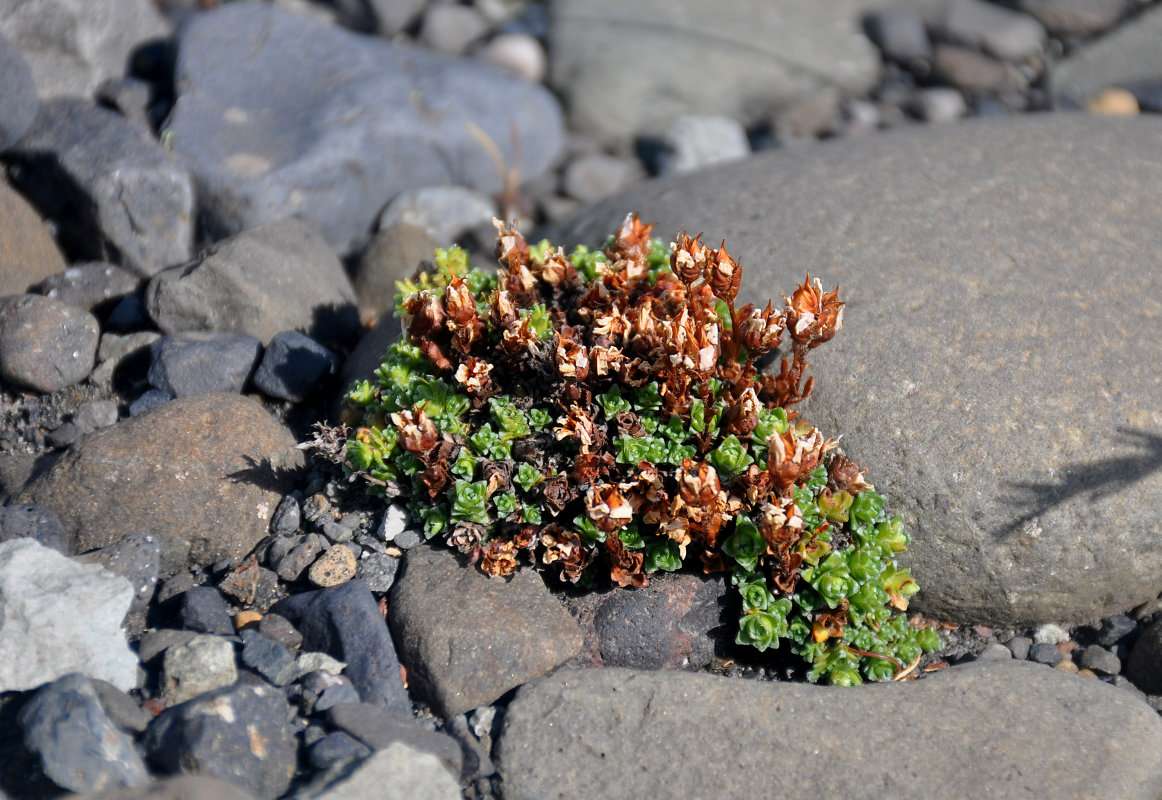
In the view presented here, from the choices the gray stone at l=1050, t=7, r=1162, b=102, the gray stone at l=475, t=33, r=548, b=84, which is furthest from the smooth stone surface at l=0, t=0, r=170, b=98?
the gray stone at l=1050, t=7, r=1162, b=102

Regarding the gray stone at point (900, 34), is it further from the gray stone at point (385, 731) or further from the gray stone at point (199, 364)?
the gray stone at point (385, 731)

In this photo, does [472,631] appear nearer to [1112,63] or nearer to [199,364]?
[199,364]

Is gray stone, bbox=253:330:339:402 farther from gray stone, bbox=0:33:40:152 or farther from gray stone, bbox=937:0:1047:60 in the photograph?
gray stone, bbox=937:0:1047:60

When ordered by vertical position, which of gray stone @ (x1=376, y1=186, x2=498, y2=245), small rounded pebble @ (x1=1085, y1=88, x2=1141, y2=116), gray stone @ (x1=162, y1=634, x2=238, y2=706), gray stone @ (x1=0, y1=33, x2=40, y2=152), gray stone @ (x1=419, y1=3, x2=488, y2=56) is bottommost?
gray stone @ (x1=162, y1=634, x2=238, y2=706)

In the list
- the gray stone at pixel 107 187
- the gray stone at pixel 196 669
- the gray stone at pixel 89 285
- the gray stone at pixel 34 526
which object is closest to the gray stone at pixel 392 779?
the gray stone at pixel 196 669

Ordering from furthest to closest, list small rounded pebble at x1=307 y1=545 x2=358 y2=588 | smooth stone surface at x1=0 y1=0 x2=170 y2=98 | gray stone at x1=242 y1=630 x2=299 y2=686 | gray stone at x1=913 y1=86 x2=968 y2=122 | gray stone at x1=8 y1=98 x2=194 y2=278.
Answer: gray stone at x1=913 y1=86 x2=968 y2=122 → smooth stone surface at x1=0 y1=0 x2=170 y2=98 → gray stone at x1=8 y1=98 x2=194 y2=278 → small rounded pebble at x1=307 y1=545 x2=358 y2=588 → gray stone at x1=242 y1=630 x2=299 y2=686

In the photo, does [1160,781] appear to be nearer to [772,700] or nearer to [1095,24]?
[772,700]

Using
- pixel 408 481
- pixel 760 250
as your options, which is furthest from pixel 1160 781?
pixel 408 481
